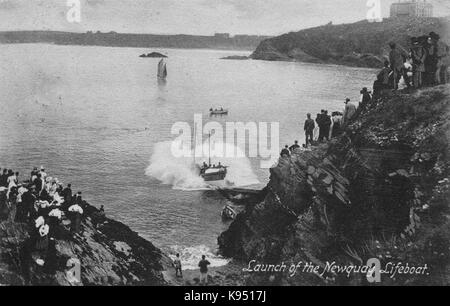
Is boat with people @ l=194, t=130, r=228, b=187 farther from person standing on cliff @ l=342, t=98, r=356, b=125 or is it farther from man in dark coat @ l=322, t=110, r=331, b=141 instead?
person standing on cliff @ l=342, t=98, r=356, b=125

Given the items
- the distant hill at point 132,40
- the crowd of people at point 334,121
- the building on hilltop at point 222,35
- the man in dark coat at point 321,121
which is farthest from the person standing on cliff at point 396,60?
the building on hilltop at point 222,35

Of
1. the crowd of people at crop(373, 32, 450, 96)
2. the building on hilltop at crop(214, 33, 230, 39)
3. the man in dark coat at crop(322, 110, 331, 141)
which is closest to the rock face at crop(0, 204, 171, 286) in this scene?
the man in dark coat at crop(322, 110, 331, 141)

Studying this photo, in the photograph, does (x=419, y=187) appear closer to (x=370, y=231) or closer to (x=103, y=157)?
(x=370, y=231)

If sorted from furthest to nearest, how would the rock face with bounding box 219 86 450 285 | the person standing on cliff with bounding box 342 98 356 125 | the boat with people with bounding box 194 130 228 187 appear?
1. the boat with people with bounding box 194 130 228 187
2. the person standing on cliff with bounding box 342 98 356 125
3. the rock face with bounding box 219 86 450 285

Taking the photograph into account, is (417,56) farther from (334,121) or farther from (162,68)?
(162,68)

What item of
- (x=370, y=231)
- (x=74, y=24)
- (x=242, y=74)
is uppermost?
(x=74, y=24)

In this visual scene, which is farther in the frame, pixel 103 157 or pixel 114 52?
pixel 114 52

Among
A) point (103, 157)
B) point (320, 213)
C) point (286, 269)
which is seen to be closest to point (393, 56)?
point (320, 213)
